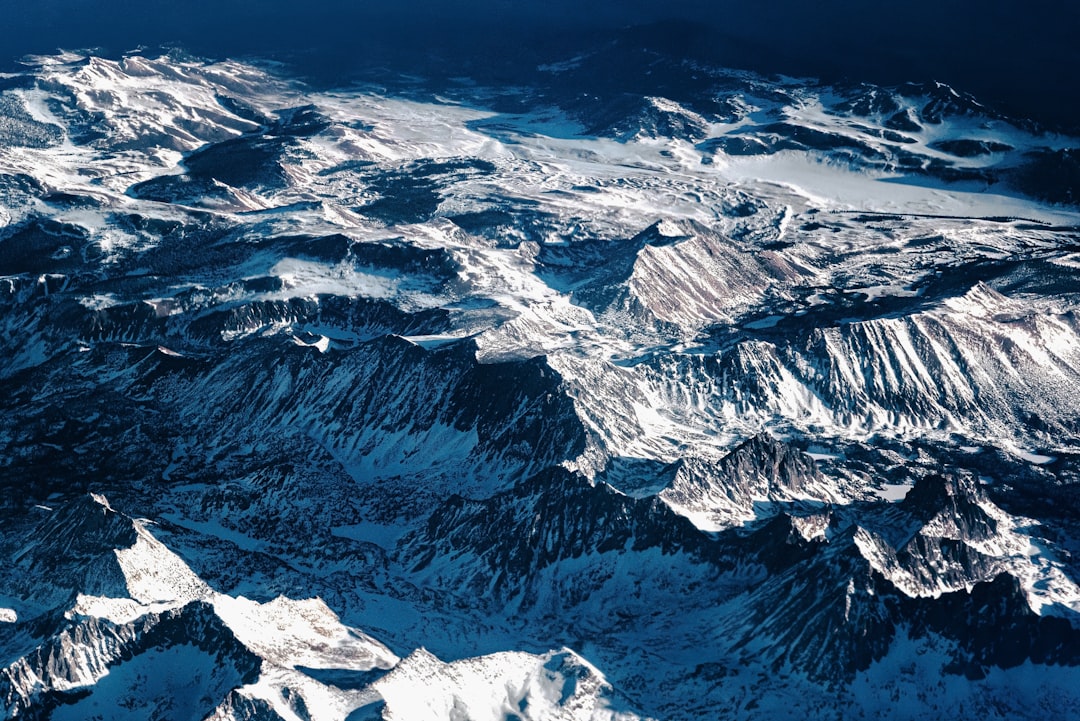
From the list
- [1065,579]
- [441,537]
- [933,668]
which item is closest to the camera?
[933,668]

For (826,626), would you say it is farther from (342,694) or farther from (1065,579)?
(342,694)

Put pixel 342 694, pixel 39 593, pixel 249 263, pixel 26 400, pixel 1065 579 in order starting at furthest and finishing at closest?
pixel 249 263, pixel 26 400, pixel 1065 579, pixel 39 593, pixel 342 694

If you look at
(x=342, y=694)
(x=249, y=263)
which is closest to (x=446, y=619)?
(x=342, y=694)

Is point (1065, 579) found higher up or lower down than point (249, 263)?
higher up

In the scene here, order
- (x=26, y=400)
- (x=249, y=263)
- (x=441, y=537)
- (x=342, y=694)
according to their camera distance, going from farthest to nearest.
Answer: (x=249, y=263)
(x=26, y=400)
(x=441, y=537)
(x=342, y=694)

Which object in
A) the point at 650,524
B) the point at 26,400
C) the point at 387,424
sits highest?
the point at 650,524

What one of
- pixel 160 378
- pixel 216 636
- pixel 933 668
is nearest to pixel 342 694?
pixel 216 636

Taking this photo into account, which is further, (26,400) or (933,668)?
(26,400)

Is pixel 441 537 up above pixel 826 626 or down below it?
below

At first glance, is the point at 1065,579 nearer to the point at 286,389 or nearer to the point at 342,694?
the point at 342,694
